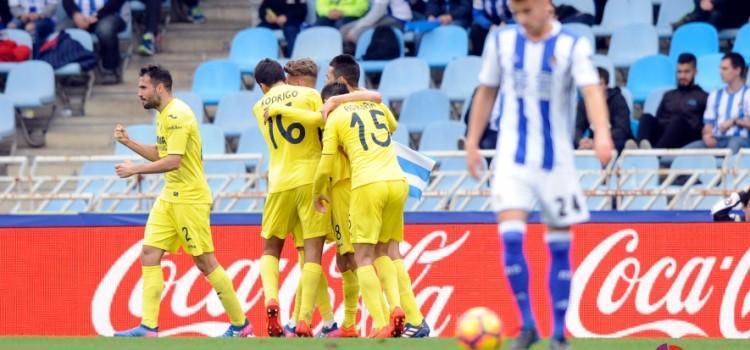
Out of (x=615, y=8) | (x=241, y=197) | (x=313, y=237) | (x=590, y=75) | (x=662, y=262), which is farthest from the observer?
(x=615, y=8)

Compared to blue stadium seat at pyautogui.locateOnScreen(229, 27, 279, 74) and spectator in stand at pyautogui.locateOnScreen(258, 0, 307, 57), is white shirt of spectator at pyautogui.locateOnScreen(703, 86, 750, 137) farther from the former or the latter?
spectator in stand at pyautogui.locateOnScreen(258, 0, 307, 57)

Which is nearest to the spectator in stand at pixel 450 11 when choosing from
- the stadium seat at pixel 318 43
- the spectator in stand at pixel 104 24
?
the stadium seat at pixel 318 43

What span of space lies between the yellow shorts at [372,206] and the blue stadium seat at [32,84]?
857 cm

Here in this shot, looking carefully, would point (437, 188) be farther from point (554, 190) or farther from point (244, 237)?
point (554, 190)

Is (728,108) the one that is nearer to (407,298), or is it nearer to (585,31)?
(585,31)

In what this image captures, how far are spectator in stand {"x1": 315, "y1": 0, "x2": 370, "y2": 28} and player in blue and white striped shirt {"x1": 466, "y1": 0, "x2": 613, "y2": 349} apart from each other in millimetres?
11551

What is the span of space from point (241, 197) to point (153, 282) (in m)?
3.02

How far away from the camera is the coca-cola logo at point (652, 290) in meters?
14.7

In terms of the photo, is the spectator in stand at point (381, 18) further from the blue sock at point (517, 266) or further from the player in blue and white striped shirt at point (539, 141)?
the blue sock at point (517, 266)

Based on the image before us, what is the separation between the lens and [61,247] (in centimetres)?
1546

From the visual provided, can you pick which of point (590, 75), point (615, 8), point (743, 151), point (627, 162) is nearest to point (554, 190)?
point (590, 75)

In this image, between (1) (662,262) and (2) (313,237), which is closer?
(2) (313,237)

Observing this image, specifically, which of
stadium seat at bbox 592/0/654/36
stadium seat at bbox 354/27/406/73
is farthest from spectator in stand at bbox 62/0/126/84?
stadium seat at bbox 592/0/654/36

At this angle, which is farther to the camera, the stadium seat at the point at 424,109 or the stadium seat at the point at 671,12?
the stadium seat at the point at 671,12
